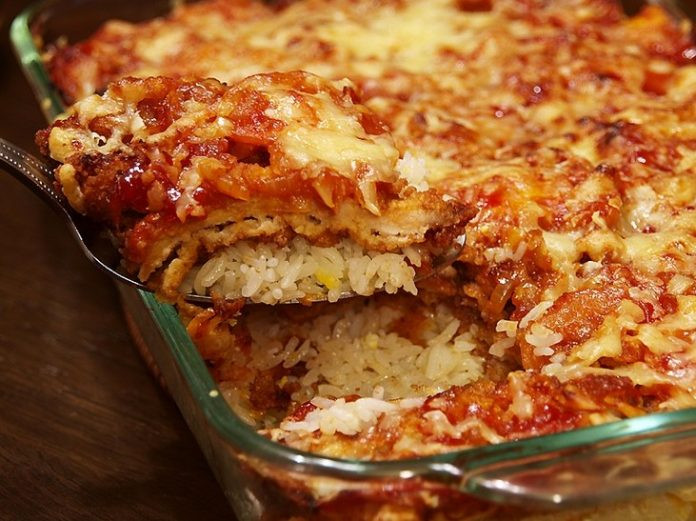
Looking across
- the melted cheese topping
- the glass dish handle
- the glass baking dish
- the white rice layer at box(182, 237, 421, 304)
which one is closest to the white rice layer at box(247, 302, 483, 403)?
the melted cheese topping

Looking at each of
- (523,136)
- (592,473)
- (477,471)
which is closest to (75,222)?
(477,471)

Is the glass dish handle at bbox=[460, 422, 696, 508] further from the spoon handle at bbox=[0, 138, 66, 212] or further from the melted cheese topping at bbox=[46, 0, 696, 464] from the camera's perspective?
the spoon handle at bbox=[0, 138, 66, 212]

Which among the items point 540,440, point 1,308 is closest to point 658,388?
point 540,440

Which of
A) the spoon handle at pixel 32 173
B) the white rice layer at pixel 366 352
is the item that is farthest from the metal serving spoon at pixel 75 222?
the white rice layer at pixel 366 352

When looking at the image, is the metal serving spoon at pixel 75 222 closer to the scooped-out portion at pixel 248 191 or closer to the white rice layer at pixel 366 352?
the scooped-out portion at pixel 248 191

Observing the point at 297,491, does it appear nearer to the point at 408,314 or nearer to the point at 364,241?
the point at 364,241

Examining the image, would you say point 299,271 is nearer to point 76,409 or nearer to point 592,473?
point 592,473
